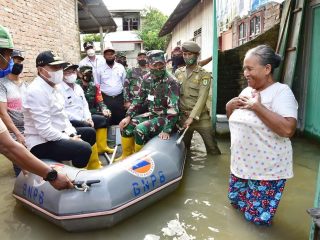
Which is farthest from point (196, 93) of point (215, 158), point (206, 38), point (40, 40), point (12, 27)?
point (206, 38)

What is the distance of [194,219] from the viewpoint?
272cm

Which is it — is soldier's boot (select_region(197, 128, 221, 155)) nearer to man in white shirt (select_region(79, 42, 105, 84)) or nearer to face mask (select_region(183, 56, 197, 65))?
face mask (select_region(183, 56, 197, 65))

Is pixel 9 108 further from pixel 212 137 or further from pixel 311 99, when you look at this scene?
pixel 311 99

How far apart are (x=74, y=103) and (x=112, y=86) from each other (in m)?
1.22

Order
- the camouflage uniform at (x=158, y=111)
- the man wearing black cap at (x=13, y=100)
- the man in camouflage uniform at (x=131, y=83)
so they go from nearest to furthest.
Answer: the man wearing black cap at (x=13, y=100)
the camouflage uniform at (x=158, y=111)
the man in camouflage uniform at (x=131, y=83)

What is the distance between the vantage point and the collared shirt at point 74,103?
4.02 metres

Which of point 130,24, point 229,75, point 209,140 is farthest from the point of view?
point 130,24

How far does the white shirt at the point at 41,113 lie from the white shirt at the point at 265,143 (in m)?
1.75

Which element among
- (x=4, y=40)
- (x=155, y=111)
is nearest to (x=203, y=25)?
(x=155, y=111)

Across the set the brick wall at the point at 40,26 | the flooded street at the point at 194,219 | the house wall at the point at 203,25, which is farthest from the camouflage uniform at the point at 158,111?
the house wall at the point at 203,25

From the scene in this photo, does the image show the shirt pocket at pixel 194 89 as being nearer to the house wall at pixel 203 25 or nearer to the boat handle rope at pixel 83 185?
the boat handle rope at pixel 83 185

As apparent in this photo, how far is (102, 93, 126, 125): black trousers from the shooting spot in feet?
17.3

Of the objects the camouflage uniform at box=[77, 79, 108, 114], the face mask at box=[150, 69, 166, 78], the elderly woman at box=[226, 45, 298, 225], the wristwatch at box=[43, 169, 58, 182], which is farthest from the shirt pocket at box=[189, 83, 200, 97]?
the wristwatch at box=[43, 169, 58, 182]

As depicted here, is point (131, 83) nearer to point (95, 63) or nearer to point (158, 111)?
point (95, 63)
